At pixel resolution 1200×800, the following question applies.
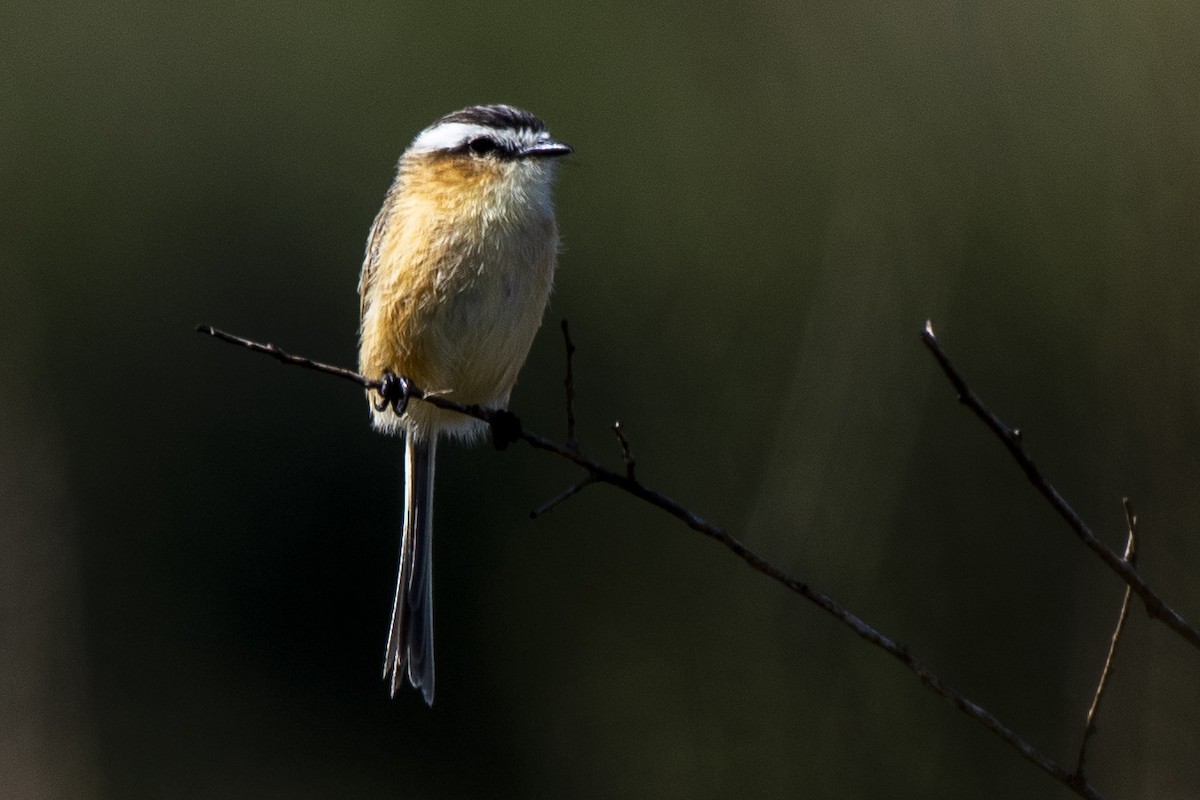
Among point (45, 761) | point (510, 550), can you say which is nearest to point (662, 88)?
point (510, 550)

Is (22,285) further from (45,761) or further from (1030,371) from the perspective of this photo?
(1030,371)

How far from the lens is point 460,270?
496 cm

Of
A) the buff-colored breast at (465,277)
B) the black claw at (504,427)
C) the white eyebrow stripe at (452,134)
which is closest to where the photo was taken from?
the black claw at (504,427)

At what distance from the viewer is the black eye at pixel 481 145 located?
5.23 meters

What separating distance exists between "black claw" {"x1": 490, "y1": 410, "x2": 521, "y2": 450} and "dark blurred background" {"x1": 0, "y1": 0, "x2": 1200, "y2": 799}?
1.22m

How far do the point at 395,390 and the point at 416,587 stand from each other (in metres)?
0.92

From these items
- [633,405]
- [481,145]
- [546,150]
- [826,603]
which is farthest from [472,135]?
[633,405]

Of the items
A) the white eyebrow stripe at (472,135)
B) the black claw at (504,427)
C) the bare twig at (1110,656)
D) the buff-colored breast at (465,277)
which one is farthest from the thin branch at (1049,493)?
the white eyebrow stripe at (472,135)

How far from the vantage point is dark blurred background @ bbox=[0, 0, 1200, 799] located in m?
7.21

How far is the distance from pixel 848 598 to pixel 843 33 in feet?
30.5

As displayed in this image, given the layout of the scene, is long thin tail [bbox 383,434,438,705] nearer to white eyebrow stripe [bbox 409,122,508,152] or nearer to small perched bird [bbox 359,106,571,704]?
small perched bird [bbox 359,106,571,704]

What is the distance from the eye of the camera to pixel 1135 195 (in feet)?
14.3

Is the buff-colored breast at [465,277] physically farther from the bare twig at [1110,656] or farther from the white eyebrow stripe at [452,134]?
the bare twig at [1110,656]

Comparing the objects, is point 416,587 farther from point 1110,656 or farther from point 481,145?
point 1110,656
